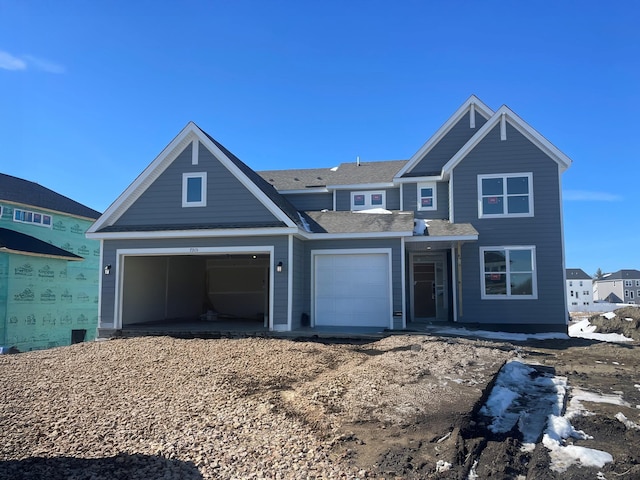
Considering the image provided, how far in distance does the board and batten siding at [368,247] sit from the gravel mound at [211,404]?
386cm

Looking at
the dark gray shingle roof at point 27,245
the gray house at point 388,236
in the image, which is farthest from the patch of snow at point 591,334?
the dark gray shingle roof at point 27,245

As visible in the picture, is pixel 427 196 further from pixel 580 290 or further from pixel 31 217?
pixel 580 290

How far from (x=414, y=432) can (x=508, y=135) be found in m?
12.8

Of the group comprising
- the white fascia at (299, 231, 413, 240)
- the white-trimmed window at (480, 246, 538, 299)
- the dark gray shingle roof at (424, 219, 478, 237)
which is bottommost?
the white-trimmed window at (480, 246, 538, 299)

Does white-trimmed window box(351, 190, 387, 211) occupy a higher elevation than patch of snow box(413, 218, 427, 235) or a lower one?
higher

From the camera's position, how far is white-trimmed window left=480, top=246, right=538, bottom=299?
589 inches

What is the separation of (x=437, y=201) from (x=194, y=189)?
852 centimetres

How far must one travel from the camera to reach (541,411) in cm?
625

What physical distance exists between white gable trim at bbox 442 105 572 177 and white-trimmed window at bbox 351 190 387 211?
10.7ft

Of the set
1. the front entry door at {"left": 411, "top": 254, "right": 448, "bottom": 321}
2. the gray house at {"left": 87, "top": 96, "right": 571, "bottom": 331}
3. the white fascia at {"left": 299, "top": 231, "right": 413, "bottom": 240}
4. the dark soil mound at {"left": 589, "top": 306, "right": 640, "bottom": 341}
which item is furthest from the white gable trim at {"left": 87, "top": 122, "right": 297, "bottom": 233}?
the dark soil mound at {"left": 589, "top": 306, "right": 640, "bottom": 341}

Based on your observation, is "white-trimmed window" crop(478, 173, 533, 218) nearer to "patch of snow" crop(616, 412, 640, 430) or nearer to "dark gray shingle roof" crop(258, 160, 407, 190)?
"dark gray shingle roof" crop(258, 160, 407, 190)

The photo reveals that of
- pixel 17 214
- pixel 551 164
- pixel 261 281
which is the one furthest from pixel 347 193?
pixel 17 214

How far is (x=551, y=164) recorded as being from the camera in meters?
15.0

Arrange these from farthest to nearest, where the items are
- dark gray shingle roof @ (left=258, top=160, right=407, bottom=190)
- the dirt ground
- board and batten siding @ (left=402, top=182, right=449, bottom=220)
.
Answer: dark gray shingle roof @ (left=258, top=160, right=407, bottom=190) → board and batten siding @ (left=402, top=182, right=449, bottom=220) → the dirt ground
